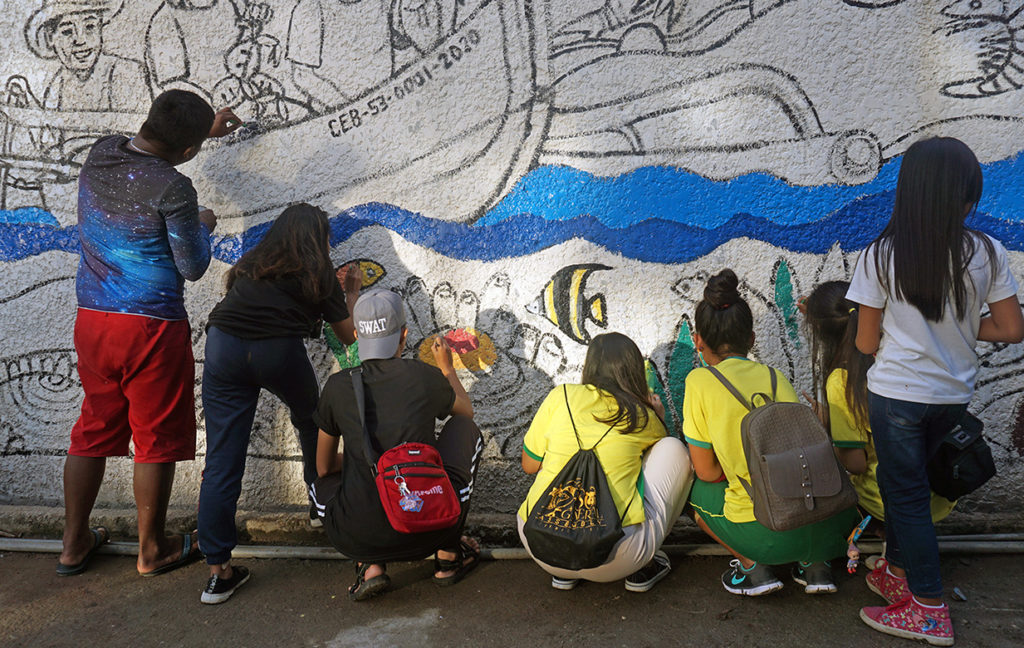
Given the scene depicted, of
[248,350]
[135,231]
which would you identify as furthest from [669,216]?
[135,231]

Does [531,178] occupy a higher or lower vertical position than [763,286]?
higher

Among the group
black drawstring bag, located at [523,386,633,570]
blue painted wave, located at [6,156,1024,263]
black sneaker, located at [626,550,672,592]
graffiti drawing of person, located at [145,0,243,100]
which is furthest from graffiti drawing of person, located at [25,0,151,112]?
black sneaker, located at [626,550,672,592]

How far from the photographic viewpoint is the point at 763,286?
3.33 meters

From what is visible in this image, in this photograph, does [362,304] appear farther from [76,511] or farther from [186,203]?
[76,511]

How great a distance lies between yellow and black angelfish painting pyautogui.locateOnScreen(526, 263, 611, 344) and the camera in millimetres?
3443

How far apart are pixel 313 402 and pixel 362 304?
64cm

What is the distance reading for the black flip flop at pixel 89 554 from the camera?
3.24m

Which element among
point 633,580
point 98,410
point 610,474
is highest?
point 98,410

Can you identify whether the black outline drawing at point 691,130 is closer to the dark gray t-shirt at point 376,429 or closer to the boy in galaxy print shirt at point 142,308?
the dark gray t-shirt at point 376,429

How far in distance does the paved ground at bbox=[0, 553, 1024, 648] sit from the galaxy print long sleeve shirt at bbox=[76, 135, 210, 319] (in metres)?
1.18

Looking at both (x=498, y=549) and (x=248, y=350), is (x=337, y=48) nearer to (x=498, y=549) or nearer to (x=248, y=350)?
(x=248, y=350)

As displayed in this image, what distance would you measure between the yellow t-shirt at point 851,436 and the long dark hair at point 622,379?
2.26ft

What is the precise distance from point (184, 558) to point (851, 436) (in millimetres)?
2784

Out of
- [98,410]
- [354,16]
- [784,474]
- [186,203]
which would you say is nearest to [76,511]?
[98,410]
